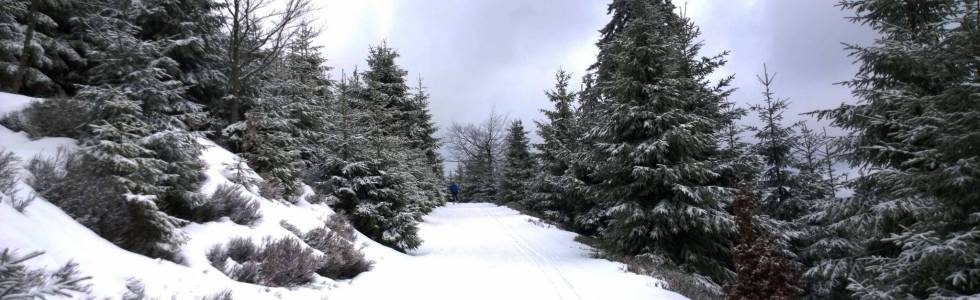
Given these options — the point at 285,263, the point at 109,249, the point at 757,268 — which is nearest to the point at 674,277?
the point at 757,268

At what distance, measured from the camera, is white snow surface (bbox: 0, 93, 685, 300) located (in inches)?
145

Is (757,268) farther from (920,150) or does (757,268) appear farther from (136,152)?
(136,152)

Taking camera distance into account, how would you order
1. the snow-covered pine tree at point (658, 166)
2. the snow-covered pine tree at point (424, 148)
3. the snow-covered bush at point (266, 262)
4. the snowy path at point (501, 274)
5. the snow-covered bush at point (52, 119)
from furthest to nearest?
the snow-covered pine tree at point (424, 148)
the snow-covered pine tree at point (658, 166)
the snowy path at point (501, 274)
the snow-covered bush at point (52, 119)
the snow-covered bush at point (266, 262)

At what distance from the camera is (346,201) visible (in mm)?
12992

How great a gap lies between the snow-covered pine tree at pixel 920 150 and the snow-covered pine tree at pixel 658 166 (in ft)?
9.98

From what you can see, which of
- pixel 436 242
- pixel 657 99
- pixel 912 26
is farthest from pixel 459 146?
pixel 912 26

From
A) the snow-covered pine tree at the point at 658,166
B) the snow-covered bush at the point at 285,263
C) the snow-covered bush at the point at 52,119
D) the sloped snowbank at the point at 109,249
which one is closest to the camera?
the sloped snowbank at the point at 109,249

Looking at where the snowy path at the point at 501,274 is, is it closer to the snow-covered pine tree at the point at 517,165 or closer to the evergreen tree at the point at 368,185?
the evergreen tree at the point at 368,185

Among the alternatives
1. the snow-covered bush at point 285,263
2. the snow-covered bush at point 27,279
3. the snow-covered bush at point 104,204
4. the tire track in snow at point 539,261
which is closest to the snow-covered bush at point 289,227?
the snow-covered bush at point 285,263

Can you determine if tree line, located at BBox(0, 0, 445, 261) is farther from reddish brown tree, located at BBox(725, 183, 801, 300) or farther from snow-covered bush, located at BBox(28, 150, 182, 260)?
reddish brown tree, located at BBox(725, 183, 801, 300)

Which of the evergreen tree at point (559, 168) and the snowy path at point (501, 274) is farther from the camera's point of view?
the evergreen tree at point (559, 168)

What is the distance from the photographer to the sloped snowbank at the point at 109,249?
3430 mm

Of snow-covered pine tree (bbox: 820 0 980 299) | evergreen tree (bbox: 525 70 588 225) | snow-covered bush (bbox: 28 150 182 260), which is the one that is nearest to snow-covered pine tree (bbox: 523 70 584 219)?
evergreen tree (bbox: 525 70 588 225)

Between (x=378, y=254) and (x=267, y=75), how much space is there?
792 centimetres
